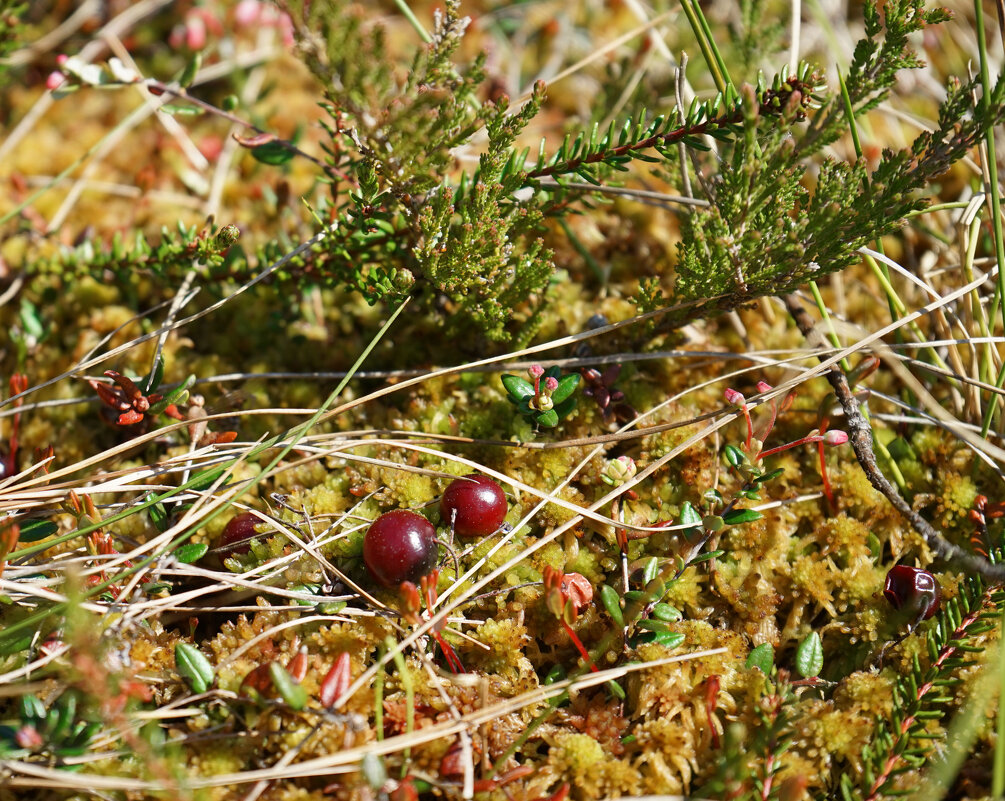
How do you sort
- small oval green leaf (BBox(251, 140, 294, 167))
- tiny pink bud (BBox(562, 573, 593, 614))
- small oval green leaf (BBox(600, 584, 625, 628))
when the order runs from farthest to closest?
small oval green leaf (BBox(251, 140, 294, 167)) → tiny pink bud (BBox(562, 573, 593, 614)) → small oval green leaf (BBox(600, 584, 625, 628))

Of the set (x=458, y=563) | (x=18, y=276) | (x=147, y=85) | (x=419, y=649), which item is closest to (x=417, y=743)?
(x=419, y=649)

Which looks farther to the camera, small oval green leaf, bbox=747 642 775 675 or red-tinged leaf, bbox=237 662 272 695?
small oval green leaf, bbox=747 642 775 675

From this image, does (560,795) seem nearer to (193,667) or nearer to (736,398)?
(193,667)

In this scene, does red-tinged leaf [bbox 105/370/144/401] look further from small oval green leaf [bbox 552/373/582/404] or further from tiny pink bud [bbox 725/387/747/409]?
tiny pink bud [bbox 725/387/747/409]

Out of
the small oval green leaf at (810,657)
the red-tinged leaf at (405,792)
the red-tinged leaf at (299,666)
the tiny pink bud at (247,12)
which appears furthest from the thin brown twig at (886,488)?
the tiny pink bud at (247,12)

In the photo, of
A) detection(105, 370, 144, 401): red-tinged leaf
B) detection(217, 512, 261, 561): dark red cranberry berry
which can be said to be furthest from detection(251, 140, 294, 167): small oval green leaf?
detection(217, 512, 261, 561): dark red cranberry berry

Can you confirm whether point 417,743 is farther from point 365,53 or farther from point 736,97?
point 736,97

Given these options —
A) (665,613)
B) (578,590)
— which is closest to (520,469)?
(578,590)
